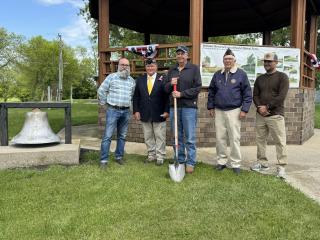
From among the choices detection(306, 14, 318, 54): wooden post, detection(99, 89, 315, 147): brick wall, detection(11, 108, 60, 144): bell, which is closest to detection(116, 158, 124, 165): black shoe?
detection(11, 108, 60, 144): bell

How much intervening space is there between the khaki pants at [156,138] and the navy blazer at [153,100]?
4.4 inches

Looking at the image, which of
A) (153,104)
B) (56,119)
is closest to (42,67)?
(56,119)

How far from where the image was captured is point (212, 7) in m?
13.6

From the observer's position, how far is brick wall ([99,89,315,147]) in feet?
27.8

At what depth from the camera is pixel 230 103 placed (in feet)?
19.4

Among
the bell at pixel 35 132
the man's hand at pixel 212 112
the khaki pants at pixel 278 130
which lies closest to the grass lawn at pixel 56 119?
the bell at pixel 35 132

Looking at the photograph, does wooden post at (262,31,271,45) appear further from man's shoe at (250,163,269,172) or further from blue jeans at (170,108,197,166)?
blue jeans at (170,108,197,166)

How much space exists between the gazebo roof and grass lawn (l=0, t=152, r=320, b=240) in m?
7.15

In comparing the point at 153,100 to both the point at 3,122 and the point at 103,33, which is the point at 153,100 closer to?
the point at 3,122

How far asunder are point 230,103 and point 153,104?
1292 millimetres

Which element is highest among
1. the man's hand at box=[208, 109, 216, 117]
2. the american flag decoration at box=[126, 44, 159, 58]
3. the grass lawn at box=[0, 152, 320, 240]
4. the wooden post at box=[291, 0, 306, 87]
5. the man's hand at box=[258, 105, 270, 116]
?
the wooden post at box=[291, 0, 306, 87]

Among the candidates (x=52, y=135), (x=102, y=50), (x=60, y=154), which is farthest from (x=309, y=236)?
(x=102, y=50)

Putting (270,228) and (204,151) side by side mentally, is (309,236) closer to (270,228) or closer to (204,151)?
(270,228)

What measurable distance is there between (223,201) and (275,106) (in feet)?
6.29
